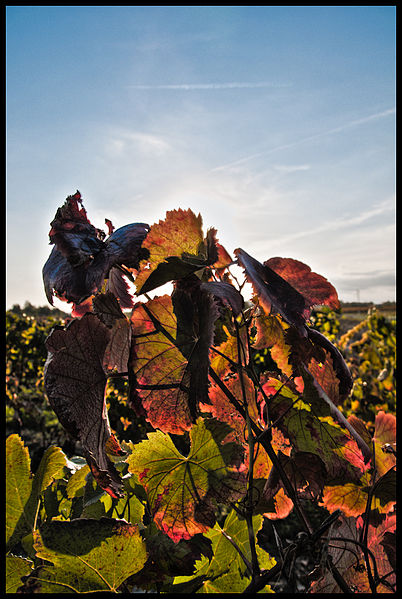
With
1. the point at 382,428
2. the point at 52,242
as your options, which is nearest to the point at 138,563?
the point at 52,242

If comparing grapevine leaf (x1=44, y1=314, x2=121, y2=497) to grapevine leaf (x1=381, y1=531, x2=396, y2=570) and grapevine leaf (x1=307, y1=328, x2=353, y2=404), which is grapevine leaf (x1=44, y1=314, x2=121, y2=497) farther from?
grapevine leaf (x1=381, y1=531, x2=396, y2=570)

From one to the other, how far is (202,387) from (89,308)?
352 millimetres

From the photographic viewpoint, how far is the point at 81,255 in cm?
75

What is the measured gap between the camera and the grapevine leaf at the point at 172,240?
2.64 feet

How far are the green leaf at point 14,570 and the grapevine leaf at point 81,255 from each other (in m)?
0.47

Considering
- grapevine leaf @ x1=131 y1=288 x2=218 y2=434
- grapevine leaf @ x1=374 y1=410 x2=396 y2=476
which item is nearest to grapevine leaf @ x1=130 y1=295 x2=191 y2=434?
grapevine leaf @ x1=131 y1=288 x2=218 y2=434

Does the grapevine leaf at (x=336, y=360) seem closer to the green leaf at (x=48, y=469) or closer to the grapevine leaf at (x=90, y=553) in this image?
the grapevine leaf at (x=90, y=553)

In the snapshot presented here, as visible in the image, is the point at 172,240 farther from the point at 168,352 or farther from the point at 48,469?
the point at 48,469

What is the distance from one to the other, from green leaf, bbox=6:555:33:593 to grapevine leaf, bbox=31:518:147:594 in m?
0.12

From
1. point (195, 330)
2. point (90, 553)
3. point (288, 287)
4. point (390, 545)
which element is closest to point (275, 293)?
Result: point (288, 287)

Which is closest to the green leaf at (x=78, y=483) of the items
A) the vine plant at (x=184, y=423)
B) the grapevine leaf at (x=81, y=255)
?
the vine plant at (x=184, y=423)

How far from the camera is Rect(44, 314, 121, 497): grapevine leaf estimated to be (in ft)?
2.33

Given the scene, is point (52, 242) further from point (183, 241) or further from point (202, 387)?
point (202, 387)

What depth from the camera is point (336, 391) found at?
96cm
